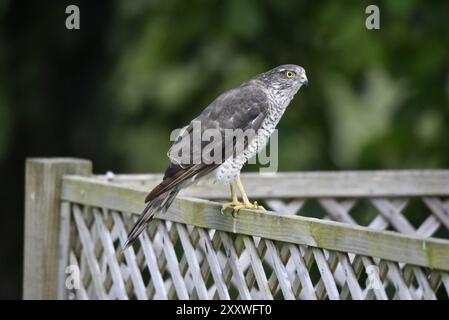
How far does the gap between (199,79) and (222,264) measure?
3837 millimetres

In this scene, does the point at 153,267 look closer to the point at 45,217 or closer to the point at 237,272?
the point at 237,272

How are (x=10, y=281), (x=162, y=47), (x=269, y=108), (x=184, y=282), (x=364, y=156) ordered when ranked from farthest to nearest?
(x=10, y=281) < (x=162, y=47) < (x=364, y=156) < (x=269, y=108) < (x=184, y=282)

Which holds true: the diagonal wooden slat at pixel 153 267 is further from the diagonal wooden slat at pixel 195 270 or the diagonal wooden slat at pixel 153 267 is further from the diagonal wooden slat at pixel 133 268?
the diagonal wooden slat at pixel 195 270

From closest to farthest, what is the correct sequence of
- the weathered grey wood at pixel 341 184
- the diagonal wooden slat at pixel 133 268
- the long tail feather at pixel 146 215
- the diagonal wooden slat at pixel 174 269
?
the long tail feather at pixel 146 215
the diagonal wooden slat at pixel 174 269
the diagonal wooden slat at pixel 133 268
the weathered grey wood at pixel 341 184

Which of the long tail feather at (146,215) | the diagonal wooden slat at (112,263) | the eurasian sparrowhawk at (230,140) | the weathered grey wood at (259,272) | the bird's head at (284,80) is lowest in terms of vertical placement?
the diagonal wooden slat at (112,263)

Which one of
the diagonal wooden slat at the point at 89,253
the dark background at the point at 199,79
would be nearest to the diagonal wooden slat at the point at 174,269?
the diagonal wooden slat at the point at 89,253

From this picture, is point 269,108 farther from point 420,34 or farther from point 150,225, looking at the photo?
point 420,34

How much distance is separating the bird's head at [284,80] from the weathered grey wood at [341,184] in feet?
1.76

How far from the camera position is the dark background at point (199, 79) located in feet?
23.7

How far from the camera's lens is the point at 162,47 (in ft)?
26.1

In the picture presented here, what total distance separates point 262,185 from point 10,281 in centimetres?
456

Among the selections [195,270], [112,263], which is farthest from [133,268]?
[195,270]

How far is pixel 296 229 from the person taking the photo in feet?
12.5

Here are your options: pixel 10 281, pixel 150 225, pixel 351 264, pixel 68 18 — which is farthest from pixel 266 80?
pixel 10 281
